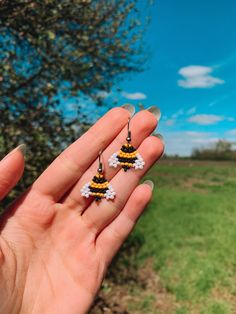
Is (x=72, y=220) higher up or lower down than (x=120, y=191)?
lower down

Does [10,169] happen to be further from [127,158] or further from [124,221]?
[124,221]

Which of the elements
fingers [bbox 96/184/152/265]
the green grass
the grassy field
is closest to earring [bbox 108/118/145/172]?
fingers [bbox 96/184/152/265]

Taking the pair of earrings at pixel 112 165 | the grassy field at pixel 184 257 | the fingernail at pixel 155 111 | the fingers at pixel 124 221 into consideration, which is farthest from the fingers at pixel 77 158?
the grassy field at pixel 184 257

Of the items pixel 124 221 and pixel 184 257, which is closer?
pixel 124 221

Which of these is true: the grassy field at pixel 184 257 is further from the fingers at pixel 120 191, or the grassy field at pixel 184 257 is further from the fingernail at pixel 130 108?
the fingernail at pixel 130 108

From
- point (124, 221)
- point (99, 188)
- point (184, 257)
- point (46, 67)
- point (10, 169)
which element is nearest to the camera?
point (10, 169)

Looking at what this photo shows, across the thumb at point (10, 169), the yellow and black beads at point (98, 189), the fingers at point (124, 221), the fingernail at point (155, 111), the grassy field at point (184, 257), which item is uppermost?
the fingernail at point (155, 111)

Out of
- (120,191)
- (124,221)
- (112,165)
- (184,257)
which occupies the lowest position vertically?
(184,257)

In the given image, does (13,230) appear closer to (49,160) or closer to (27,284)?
(27,284)

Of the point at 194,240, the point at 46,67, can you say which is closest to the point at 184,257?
the point at 194,240
